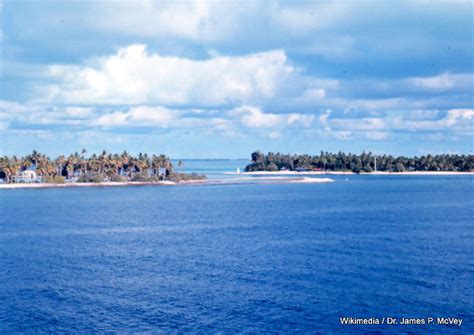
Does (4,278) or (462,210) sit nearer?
(4,278)

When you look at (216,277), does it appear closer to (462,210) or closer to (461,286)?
(461,286)

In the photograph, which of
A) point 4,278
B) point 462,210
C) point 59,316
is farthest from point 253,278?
point 462,210

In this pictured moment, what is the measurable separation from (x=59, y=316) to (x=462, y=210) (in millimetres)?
108416

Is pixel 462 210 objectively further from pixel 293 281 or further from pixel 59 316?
pixel 59 316

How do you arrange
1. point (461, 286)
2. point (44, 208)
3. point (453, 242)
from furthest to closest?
point (44, 208), point (453, 242), point (461, 286)

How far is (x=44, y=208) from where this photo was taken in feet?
455

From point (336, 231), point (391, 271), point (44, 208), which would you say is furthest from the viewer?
point (44, 208)

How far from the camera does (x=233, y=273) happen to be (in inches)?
2365

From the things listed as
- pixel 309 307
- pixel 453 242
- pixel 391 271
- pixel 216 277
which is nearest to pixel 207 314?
pixel 309 307

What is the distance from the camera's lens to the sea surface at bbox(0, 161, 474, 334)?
44.6m

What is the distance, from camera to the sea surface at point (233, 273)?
44.6 m

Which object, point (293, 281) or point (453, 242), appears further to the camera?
point (453, 242)

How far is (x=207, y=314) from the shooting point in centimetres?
4572

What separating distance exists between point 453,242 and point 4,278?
60.6 metres
